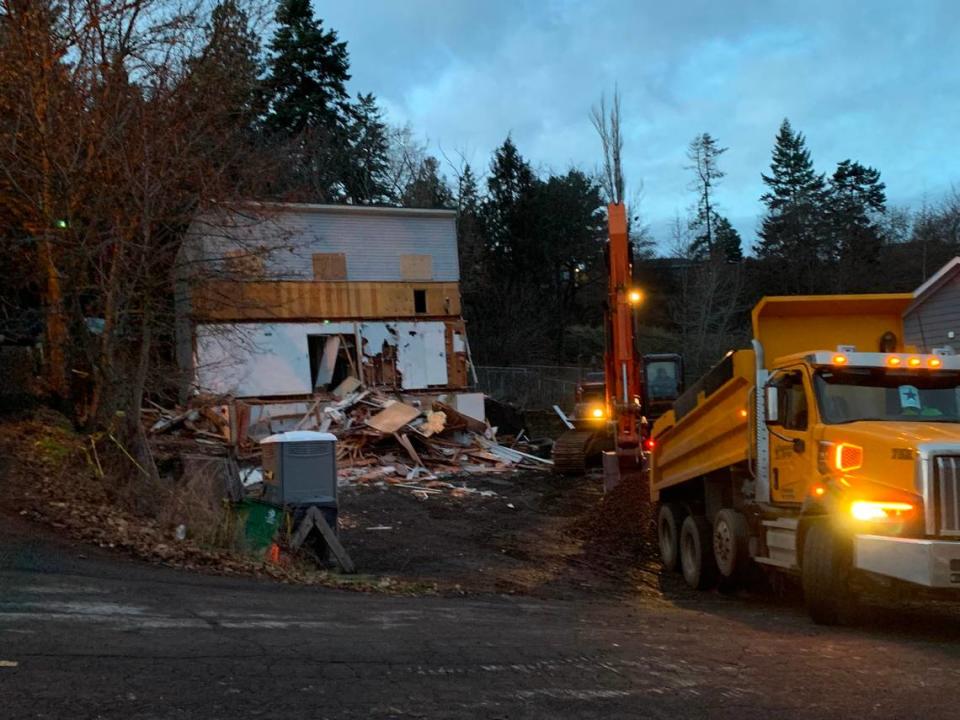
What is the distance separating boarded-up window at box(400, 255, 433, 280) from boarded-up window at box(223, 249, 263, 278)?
60.9ft

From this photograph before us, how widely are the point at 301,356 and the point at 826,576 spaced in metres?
27.1

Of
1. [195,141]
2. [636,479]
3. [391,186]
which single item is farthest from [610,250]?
[391,186]

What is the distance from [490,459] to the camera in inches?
1073

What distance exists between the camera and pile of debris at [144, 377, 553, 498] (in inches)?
926

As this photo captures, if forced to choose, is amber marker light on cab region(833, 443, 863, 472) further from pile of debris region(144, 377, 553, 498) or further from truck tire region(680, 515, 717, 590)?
pile of debris region(144, 377, 553, 498)

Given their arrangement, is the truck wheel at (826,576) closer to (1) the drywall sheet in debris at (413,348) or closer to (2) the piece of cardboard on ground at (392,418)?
(2) the piece of cardboard on ground at (392,418)

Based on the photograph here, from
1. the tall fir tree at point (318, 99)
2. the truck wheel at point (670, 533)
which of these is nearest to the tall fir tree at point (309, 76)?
the tall fir tree at point (318, 99)

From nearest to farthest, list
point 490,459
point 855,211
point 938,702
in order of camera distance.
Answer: point 938,702 → point 490,459 → point 855,211

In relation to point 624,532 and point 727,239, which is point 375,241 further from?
point 727,239

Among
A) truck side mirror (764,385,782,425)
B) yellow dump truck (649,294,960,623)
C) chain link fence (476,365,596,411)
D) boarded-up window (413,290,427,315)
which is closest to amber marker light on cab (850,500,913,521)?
yellow dump truck (649,294,960,623)

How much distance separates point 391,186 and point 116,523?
45.2 m

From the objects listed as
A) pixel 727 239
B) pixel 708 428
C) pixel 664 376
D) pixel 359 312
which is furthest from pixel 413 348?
pixel 727 239

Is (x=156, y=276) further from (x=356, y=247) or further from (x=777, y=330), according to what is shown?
(x=356, y=247)

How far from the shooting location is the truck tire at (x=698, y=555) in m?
11.6
